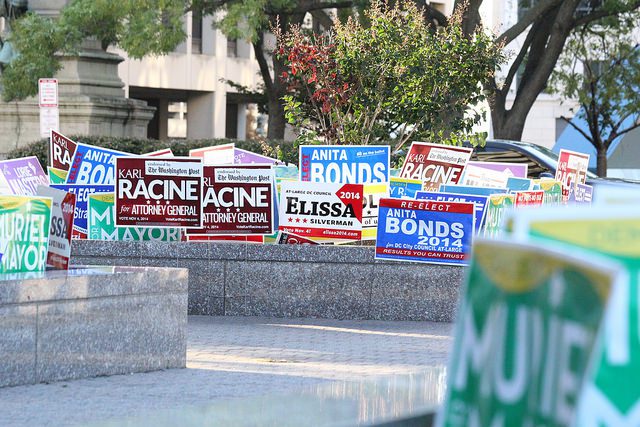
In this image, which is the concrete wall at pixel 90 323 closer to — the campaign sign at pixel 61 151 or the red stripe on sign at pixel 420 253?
the red stripe on sign at pixel 420 253

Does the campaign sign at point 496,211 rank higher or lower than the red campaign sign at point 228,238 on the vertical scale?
higher

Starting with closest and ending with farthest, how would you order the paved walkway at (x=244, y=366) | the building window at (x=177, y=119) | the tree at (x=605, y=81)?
the paved walkway at (x=244, y=366), the tree at (x=605, y=81), the building window at (x=177, y=119)

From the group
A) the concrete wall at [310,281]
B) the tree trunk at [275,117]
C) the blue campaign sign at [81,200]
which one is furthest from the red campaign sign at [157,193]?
the tree trunk at [275,117]

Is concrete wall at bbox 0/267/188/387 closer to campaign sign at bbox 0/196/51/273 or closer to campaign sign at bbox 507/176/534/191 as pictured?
campaign sign at bbox 0/196/51/273

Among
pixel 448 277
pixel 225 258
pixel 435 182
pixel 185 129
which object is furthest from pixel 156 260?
pixel 185 129

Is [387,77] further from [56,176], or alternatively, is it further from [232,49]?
[232,49]

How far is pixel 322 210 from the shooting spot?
1195 centimetres

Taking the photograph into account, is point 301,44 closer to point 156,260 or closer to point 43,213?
point 156,260

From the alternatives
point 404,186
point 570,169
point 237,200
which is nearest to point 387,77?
point 404,186

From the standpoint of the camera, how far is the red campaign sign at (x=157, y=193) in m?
11.7

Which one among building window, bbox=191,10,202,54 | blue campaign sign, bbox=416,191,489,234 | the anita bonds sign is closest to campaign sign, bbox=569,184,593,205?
blue campaign sign, bbox=416,191,489,234

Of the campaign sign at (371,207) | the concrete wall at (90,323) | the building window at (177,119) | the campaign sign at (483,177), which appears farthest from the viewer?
the building window at (177,119)

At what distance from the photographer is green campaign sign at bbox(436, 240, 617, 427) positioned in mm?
1615

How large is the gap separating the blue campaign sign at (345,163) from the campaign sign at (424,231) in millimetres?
977
